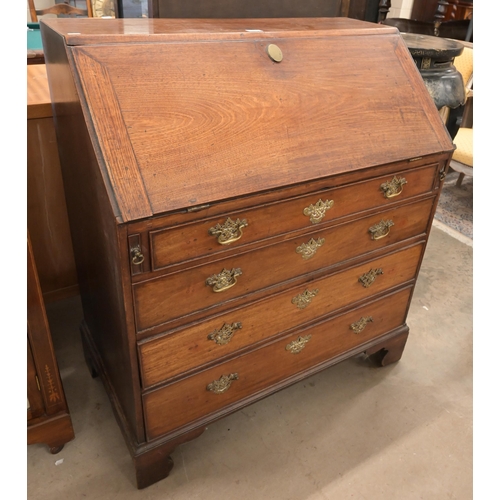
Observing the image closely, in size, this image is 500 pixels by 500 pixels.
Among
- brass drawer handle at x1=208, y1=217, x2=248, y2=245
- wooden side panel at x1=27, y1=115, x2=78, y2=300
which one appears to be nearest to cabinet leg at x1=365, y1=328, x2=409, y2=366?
brass drawer handle at x1=208, y1=217, x2=248, y2=245

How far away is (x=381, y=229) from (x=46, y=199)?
140cm

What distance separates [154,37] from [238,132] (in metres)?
0.31

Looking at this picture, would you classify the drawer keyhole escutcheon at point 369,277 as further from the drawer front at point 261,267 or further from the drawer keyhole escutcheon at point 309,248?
the drawer keyhole escutcheon at point 309,248

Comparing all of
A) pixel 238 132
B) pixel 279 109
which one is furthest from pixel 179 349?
pixel 279 109

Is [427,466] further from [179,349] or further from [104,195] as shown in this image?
[104,195]

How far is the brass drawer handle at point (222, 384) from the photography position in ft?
4.63

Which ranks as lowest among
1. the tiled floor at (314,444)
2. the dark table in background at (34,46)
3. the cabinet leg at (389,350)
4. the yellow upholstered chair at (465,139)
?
the tiled floor at (314,444)

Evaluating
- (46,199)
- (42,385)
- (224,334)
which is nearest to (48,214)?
(46,199)

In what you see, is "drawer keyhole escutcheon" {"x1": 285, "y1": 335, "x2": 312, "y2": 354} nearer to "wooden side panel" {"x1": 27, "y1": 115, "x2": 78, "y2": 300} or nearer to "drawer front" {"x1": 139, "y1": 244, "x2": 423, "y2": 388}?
"drawer front" {"x1": 139, "y1": 244, "x2": 423, "y2": 388}

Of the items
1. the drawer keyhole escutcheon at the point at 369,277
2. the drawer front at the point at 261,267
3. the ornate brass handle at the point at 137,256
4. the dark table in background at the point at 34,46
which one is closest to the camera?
the ornate brass handle at the point at 137,256

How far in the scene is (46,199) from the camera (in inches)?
77.3

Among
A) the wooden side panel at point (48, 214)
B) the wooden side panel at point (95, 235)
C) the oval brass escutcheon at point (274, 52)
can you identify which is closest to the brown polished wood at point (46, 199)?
the wooden side panel at point (48, 214)

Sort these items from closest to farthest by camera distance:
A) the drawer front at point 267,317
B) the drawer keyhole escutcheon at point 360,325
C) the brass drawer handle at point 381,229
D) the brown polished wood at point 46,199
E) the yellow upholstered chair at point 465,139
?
1. the drawer front at point 267,317
2. the brass drawer handle at point 381,229
3. the drawer keyhole escutcheon at point 360,325
4. the brown polished wood at point 46,199
5. the yellow upholstered chair at point 465,139

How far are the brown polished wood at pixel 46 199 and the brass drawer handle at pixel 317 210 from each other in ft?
3.67
